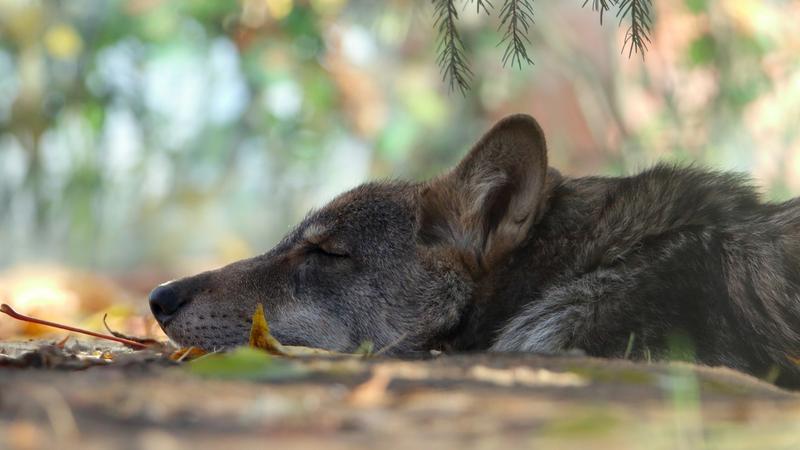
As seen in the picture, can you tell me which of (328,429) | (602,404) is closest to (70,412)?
(328,429)

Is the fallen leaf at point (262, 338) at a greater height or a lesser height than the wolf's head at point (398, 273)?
lesser

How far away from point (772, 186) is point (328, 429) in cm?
1206

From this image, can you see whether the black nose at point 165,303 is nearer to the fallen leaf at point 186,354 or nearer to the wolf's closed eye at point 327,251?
the fallen leaf at point 186,354

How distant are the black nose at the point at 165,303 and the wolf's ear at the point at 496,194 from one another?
1.17 meters

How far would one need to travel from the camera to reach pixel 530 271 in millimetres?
4301

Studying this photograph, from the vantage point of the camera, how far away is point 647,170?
4.71 metres

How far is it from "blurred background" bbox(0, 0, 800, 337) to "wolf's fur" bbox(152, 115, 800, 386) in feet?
16.3

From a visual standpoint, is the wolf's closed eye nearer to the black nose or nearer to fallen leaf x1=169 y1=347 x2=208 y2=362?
the black nose

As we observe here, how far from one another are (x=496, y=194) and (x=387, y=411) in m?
2.38

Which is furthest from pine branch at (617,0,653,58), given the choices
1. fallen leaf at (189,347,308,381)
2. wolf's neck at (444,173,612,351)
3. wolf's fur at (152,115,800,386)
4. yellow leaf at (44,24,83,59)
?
yellow leaf at (44,24,83,59)

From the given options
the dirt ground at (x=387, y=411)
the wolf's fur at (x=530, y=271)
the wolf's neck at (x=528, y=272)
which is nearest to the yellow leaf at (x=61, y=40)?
the wolf's fur at (x=530, y=271)

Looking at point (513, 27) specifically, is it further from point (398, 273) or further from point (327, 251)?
point (327, 251)

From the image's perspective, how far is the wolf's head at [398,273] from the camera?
4391 millimetres

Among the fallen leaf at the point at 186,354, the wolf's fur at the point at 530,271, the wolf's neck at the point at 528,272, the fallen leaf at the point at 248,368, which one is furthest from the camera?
the wolf's neck at the point at 528,272
